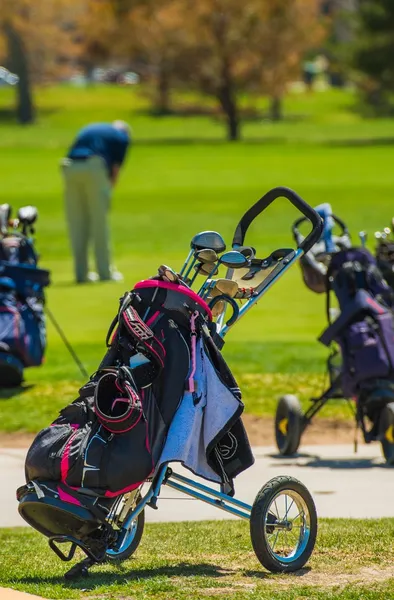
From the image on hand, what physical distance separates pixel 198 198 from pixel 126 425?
2961 cm

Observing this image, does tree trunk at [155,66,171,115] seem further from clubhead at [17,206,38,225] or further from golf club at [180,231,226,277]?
golf club at [180,231,226,277]

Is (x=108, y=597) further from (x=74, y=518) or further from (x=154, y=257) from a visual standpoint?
(x=154, y=257)

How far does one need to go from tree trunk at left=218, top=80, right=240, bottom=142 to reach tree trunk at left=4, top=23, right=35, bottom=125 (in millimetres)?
13768

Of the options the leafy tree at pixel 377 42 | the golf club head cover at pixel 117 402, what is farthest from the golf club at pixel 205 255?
the leafy tree at pixel 377 42

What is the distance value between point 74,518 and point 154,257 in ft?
55.9

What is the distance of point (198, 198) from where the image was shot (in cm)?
3531

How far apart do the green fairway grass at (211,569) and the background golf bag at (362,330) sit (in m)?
2.00

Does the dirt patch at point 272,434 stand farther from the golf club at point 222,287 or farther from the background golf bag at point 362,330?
the golf club at point 222,287

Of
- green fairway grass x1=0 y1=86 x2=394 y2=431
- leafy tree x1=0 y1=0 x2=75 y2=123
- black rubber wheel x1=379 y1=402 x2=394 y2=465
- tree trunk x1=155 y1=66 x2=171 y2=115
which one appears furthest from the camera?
tree trunk x1=155 y1=66 x2=171 y2=115

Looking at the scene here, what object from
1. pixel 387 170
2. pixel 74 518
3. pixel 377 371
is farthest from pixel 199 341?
Answer: pixel 387 170

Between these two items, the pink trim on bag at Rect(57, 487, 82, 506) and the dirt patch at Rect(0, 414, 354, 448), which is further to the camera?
the dirt patch at Rect(0, 414, 354, 448)

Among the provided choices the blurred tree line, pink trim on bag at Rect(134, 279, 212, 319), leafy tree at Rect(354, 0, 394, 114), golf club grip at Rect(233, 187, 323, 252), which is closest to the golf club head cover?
pink trim on bag at Rect(134, 279, 212, 319)

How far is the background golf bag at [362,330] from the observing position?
31.5ft

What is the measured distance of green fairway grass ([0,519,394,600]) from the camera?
5.64 meters
